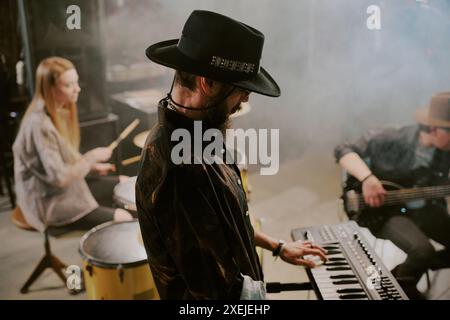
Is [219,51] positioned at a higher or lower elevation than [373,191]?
higher

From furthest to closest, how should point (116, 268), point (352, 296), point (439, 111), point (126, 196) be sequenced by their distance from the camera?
1. point (439, 111)
2. point (126, 196)
3. point (116, 268)
4. point (352, 296)

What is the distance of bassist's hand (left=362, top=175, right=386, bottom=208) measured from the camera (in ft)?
11.4

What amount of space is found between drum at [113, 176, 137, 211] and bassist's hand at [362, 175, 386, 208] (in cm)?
174

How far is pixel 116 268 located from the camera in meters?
2.71

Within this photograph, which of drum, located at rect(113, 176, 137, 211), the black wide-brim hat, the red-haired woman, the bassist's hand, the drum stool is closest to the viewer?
the black wide-brim hat

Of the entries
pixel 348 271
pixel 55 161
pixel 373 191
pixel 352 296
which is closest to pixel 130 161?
pixel 55 161

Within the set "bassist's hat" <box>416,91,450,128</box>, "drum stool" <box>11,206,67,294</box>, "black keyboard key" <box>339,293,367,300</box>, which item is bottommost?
"drum stool" <box>11,206,67,294</box>

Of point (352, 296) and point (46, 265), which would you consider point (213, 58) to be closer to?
point (352, 296)

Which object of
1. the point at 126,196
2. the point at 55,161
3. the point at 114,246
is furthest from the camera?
the point at 55,161

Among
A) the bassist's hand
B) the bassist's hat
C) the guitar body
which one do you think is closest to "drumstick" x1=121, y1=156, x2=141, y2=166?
the guitar body

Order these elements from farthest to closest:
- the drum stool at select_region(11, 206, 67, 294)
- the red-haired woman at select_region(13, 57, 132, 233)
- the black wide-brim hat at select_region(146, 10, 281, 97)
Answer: the red-haired woman at select_region(13, 57, 132, 233) → the drum stool at select_region(11, 206, 67, 294) → the black wide-brim hat at select_region(146, 10, 281, 97)

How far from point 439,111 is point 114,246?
2604 millimetres

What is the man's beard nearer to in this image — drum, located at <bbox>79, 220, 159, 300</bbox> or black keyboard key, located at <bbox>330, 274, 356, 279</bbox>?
black keyboard key, located at <bbox>330, 274, 356, 279</bbox>
